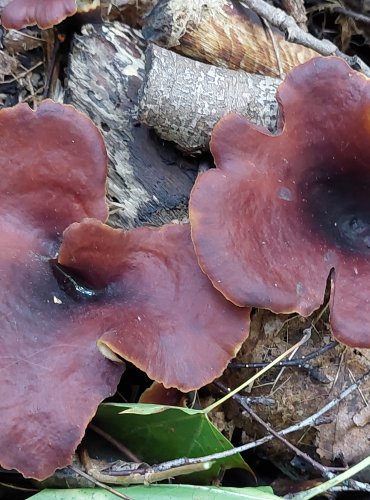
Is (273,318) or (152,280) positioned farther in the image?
(273,318)

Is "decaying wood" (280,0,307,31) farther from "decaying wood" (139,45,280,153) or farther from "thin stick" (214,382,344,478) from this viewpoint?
"thin stick" (214,382,344,478)

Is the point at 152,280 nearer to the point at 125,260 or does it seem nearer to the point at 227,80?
the point at 125,260

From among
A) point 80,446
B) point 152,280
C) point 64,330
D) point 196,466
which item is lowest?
point 80,446

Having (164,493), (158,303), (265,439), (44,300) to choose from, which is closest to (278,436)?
(265,439)

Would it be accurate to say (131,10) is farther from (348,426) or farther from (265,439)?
(348,426)

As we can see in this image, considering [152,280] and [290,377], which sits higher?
[152,280]

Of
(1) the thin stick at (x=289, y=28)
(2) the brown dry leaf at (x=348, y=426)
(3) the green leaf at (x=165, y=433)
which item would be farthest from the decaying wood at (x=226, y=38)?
(3) the green leaf at (x=165, y=433)

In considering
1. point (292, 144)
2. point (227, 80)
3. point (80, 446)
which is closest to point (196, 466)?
point (80, 446)
